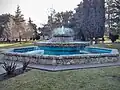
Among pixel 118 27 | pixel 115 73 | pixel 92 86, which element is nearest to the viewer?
pixel 92 86

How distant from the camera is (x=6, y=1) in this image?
6285 mm

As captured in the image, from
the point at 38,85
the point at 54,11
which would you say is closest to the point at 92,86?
the point at 38,85

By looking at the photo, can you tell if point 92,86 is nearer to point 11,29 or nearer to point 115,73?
point 115,73

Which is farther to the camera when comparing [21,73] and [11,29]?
[11,29]

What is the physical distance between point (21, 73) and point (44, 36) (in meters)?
40.0

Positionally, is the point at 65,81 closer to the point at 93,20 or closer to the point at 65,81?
the point at 65,81

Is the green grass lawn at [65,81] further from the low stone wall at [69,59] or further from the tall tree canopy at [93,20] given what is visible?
the tall tree canopy at [93,20]

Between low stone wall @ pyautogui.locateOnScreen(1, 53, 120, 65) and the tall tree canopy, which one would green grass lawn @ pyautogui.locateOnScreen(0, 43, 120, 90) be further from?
the tall tree canopy

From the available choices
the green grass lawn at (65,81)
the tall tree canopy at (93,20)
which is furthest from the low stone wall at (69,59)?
the tall tree canopy at (93,20)

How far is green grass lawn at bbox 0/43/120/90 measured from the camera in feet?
18.9

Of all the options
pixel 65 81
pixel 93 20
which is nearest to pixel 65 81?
pixel 65 81

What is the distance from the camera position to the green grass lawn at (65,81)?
576 centimetres

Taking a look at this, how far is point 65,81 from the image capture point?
21.0ft

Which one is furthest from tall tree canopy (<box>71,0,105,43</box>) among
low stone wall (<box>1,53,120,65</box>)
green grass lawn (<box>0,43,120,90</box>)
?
green grass lawn (<box>0,43,120,90</box>)
